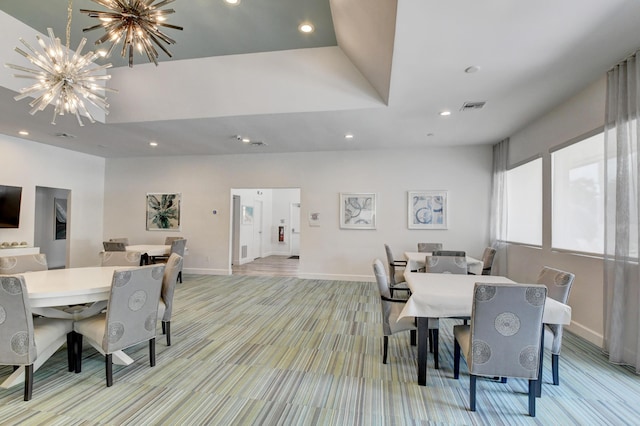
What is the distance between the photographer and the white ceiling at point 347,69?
2.48 meters

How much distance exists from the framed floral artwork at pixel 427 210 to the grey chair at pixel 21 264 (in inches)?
243

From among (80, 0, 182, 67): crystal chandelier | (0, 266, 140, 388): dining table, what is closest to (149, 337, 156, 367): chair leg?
(0, 266, 140, 388): dining table

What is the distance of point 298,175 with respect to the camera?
7129 millimetres

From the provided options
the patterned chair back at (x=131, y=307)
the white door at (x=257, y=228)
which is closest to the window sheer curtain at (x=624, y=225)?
the patterned chair back at (x=131, y=307)

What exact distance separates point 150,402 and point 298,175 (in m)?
5.47

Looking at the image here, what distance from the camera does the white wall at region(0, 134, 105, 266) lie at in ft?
20.1

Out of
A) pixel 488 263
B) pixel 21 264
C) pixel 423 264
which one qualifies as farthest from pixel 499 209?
pixel 21 264

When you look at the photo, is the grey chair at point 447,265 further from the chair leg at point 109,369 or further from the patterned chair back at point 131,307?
the chair leg at point 109,369

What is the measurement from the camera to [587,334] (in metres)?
3.53

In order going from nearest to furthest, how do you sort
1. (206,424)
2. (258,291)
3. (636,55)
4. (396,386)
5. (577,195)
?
(206,424) → (396,386) → (636,55) → (577,195) → (258,291)

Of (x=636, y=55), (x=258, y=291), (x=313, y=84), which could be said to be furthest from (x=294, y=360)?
(x=636, y=55)

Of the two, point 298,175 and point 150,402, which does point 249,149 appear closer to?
point 298,175

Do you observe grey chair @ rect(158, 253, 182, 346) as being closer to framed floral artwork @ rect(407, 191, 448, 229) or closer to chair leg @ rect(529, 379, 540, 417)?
chair leg @ rect(529, 379, 540, 417)

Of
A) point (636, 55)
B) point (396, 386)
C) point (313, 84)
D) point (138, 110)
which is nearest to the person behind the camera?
point (396, 386)
